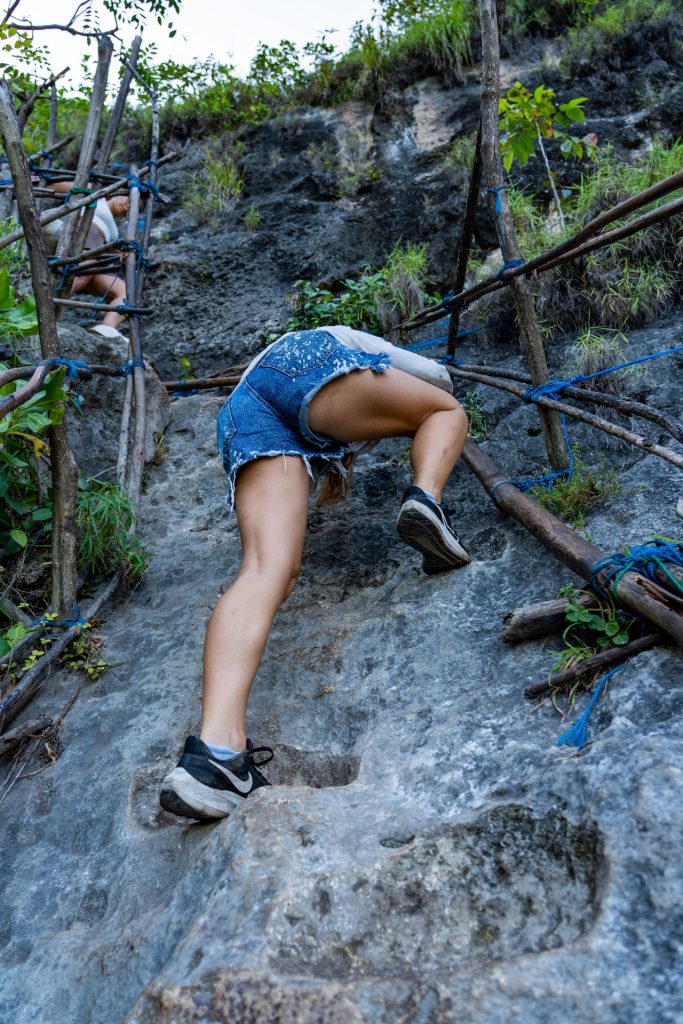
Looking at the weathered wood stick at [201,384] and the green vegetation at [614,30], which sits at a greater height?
the green vegetation at [614,30]

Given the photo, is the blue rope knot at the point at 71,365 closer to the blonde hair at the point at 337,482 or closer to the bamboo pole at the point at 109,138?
the blonde hair at the point at 337,482

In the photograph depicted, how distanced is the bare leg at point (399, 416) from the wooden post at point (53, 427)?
102 cm

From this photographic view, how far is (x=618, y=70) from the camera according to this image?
5.70 meters

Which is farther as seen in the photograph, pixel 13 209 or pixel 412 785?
pixel 13 209

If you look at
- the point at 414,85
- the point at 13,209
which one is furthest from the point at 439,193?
the point at 13,209

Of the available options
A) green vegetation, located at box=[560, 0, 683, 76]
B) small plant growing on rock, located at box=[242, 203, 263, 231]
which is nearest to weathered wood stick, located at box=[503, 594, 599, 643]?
small plant growing on rock, located at box=[242, 203, 263, 231]

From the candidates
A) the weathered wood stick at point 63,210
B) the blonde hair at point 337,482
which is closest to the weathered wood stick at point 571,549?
the blonde hair at point 337,482

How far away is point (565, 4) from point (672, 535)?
20.3 feet

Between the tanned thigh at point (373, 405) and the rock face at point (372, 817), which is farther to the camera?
the tanned thigh at point (373, 405)

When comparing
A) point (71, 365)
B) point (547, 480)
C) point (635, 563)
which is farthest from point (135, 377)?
point (635, 563)

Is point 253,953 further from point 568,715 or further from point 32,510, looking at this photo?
point 32,510

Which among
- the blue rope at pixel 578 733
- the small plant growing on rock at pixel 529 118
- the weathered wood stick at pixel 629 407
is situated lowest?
the blue rope at pixel 578 733

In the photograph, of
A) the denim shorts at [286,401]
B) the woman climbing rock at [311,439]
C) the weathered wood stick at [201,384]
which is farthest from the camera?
the weathered wood stick at [201,384]

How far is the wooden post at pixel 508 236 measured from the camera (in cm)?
284
